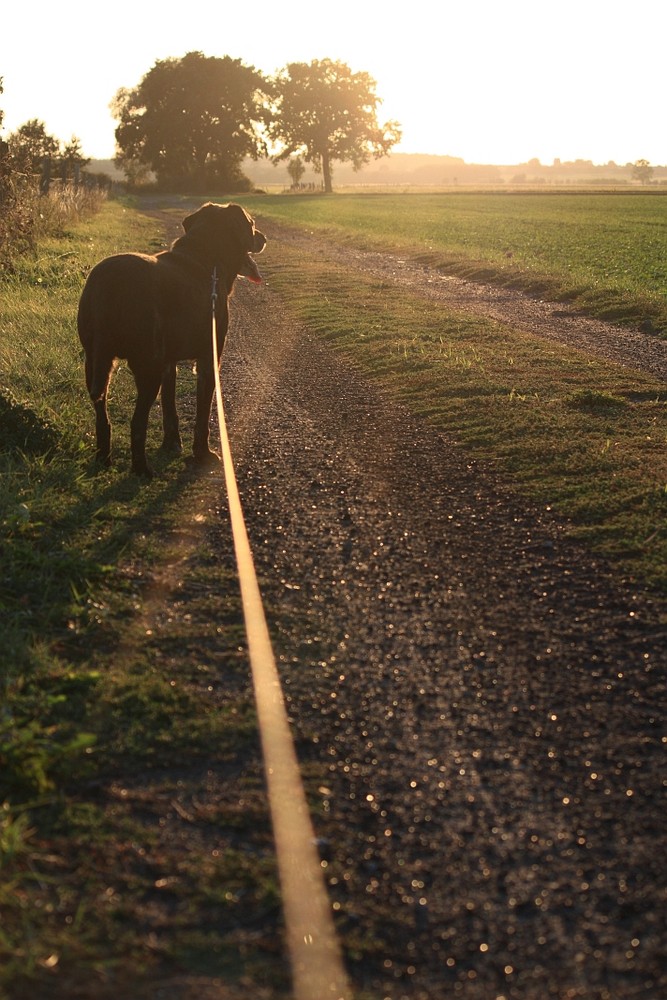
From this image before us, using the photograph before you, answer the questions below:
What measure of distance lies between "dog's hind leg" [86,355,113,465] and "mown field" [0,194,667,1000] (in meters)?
0.13

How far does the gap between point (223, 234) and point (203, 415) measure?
138 centimetres

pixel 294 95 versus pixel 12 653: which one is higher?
pixel 294 95

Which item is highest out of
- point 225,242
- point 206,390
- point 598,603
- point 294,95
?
point 294,95

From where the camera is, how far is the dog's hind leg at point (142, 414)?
656cm

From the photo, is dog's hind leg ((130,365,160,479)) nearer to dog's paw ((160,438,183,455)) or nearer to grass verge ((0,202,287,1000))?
grass verge ((0,202,287,1000))

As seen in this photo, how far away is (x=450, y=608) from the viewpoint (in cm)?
484

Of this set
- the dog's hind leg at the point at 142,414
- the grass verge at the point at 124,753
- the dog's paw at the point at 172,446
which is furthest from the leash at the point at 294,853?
the dog's paw at the point at 172,446

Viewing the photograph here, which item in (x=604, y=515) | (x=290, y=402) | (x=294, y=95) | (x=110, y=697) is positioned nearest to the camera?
(x=110, y=697)

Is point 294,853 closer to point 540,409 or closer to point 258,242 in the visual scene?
point 258,242

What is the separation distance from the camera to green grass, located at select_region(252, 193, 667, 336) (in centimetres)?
1867

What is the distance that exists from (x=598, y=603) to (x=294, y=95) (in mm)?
96027

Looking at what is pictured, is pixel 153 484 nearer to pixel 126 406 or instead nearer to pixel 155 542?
pixel 155 542

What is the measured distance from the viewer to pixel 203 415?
7.21m

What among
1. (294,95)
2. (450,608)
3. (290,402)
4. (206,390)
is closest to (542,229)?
(290,402)
